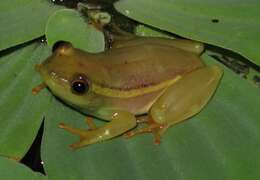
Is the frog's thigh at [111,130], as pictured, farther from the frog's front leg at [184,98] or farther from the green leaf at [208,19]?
the green leaf at [208,19]

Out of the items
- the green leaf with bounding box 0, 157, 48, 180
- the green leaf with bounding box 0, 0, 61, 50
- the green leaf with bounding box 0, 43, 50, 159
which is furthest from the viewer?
the green leaf with bounding box 0, 0, 61, 50

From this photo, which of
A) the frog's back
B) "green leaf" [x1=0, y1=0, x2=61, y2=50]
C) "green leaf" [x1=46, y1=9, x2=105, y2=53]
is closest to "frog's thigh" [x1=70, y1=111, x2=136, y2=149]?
the frog's back

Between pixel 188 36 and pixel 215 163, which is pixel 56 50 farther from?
pixel 215 163

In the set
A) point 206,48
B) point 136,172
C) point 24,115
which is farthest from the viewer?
point 206,48

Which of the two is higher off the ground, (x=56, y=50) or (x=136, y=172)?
→ (x=56, y=50)

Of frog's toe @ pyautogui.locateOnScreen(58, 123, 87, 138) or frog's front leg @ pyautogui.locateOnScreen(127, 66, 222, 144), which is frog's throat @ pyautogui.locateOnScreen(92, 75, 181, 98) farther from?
frog's toe @ pyautogui.locateOnScreen(58, 123, 87, 138)

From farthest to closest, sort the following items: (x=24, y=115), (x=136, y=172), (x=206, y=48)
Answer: (x=206, y=48) < (x=24, y=115) < (x=136, y=172)

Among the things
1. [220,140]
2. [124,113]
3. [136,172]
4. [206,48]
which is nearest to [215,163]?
[220,140]
